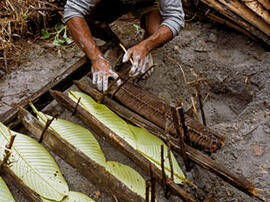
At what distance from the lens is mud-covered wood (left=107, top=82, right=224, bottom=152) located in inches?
70.3

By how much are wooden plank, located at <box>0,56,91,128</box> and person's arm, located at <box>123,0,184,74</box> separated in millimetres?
380

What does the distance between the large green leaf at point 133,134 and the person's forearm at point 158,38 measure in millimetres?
530

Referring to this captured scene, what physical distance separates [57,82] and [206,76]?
1213 mm

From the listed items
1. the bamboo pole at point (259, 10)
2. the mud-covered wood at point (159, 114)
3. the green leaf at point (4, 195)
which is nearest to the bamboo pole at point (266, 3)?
the bamboo pole at point (259, 10)

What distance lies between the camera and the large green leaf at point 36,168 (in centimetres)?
166

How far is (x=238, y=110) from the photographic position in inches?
97.1

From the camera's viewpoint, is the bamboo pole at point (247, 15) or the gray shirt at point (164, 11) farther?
the bamboo pole at point (247, 15)

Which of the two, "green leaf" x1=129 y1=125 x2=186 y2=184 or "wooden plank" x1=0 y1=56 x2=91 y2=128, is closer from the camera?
"green leaf" x1=129 y1=125 x2=186 y2=184

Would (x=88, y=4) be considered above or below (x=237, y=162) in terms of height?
above

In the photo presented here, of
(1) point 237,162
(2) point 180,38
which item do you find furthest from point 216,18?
(1) point 237,162

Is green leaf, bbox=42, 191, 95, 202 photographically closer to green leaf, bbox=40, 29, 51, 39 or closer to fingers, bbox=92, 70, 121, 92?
fingers, bbox=92, 70, 121, 92

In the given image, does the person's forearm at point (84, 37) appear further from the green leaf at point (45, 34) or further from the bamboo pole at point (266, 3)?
the bamboo pole at point (266, 3)

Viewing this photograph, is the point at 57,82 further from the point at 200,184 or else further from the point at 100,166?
the point at 200,184

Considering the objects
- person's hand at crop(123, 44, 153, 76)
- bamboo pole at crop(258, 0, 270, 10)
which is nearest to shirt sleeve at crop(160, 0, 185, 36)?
person's hand at crop(123, 44, 153, 76)
